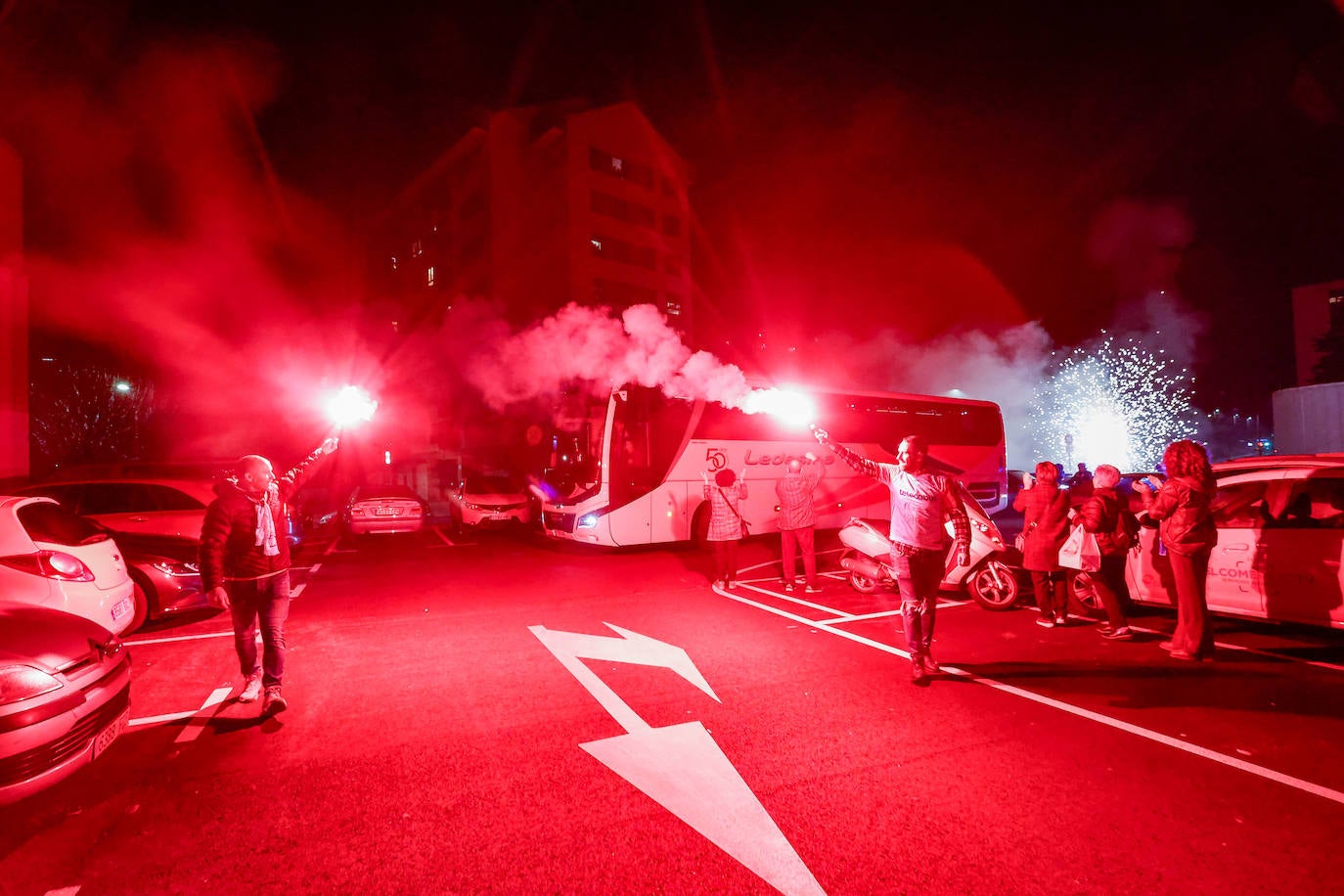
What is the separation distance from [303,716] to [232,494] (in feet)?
5.65

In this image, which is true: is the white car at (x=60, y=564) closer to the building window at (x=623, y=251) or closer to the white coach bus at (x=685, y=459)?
the white coach bus at (x=685, y=459)

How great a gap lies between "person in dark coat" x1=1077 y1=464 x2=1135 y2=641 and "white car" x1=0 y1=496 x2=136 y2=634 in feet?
29.5

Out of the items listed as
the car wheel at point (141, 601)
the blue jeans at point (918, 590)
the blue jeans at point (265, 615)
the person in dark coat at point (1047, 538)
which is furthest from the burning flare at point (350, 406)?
the person in dark coat at point (1047, 538)

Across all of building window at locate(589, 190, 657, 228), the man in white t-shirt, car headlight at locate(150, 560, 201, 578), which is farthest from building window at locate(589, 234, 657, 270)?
the man in white t-shirt

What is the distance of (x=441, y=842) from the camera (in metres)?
3.26

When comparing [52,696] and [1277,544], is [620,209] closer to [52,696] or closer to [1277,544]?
[1277,544]

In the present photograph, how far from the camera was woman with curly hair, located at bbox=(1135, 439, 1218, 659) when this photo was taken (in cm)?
597

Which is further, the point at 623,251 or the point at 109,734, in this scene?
the point at 623,251

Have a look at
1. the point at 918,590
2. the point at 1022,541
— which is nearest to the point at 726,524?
the point at 1022,541

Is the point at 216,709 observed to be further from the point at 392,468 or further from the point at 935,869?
the point at 392,468

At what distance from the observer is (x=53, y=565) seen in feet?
17.7

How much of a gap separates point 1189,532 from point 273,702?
302 inches

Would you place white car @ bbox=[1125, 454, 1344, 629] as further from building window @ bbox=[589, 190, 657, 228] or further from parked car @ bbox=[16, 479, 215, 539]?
building window @ bbox=[589, 190, 657, 228]

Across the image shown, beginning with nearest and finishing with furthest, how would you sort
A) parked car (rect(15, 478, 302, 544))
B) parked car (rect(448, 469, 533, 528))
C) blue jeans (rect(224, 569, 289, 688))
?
blue jeans (rect(224, 569, 289, 688)) → parked car (rect(15, 478, 302, 544)) → parked car (rect(448, 469, 533, 528))
